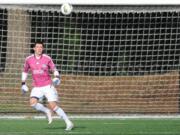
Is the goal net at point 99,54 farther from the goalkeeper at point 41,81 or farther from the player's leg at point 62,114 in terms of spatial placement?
the player's leg at point 62,114

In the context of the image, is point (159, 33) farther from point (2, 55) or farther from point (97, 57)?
point (2, 55)

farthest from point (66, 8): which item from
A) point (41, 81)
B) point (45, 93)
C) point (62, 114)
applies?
point (62, 114)

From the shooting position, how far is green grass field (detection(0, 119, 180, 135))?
14.4 m

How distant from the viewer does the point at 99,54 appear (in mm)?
20203

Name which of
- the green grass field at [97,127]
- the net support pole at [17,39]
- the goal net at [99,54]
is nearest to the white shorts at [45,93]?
the green grass field at [97,127]

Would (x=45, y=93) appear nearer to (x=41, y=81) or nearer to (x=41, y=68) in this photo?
(x=41, y=81)

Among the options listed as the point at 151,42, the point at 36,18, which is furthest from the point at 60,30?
the point at 151,42

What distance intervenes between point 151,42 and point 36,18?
3.00 meters

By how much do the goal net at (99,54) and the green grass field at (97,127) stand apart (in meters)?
2.30

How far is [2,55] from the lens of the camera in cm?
2012

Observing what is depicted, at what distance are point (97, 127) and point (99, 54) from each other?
16.0ft

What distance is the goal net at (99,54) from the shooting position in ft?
64.7

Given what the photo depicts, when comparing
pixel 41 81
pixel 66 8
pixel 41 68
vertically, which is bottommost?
pixel 41 81

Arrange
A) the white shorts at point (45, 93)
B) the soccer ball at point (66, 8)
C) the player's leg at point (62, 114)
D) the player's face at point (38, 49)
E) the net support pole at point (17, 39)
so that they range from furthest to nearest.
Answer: the net support pole at point (17, 39), the soccer ball at point (66, 8), the white shorts at point (45, 93), the player's face at point (38, 49), the player's leg at point (62, 114)
